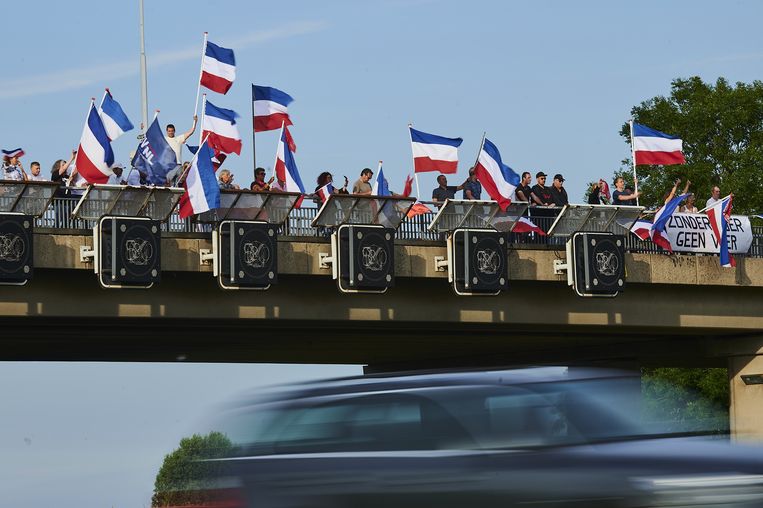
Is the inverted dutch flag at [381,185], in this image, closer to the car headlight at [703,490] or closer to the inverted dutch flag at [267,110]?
the inverted dutch flag at [267,110]

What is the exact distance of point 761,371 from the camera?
125ft

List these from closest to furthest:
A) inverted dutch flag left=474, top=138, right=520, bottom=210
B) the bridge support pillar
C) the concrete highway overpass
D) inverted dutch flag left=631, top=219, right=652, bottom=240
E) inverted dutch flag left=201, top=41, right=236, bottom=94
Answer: the concrete highway overpass → inverted dutch flag left=474, top=138, right=520, bottom=210 → inverted dutch flag left=201, top=41, right=236, bottom=94 → inverted dutch flag left=631, top=219, right=652, bottom=240 → the bridge support pillar

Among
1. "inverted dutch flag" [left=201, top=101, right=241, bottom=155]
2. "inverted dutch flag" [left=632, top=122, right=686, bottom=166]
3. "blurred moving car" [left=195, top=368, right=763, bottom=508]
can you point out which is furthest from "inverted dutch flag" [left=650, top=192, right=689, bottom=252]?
"blurred moving car" [left=195, top=368, right=763, bottom=508]

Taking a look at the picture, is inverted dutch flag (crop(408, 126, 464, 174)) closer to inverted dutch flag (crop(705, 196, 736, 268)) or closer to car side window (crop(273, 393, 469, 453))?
inverted dutch flag (crop(705, 196, 736, 268))

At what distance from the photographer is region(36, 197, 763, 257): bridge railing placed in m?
29.1

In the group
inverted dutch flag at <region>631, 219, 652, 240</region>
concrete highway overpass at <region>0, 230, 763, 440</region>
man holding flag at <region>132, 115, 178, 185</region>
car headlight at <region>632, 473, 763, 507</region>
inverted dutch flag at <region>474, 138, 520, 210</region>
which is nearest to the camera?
car headlight at <region>632, 473, 763, 507</region>

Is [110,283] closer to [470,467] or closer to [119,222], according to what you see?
[119,222]

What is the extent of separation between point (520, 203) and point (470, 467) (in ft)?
76.2

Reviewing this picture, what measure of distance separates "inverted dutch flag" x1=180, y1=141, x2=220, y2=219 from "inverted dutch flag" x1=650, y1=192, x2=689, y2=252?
34.6 ft

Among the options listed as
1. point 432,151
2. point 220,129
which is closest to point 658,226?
point 432,151

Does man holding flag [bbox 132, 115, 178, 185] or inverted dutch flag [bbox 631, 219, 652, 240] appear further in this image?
inverted dutch flag [bbox 631, 219, 652, 240]

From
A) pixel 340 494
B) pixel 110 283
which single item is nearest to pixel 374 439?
pixel 340 494

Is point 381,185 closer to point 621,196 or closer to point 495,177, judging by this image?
point 495,177

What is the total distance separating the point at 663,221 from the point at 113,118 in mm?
12453
